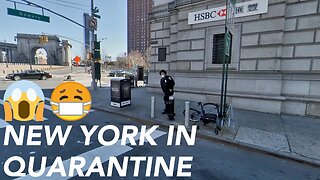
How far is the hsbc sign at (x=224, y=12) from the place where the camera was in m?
8.54

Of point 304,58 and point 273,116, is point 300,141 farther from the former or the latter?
point 304,58

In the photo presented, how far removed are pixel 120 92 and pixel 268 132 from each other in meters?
6.16

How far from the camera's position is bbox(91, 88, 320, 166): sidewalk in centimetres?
468

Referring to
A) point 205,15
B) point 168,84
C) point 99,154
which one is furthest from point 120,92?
point 205,15

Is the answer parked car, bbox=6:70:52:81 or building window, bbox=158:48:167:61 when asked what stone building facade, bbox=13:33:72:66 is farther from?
building window, bbox=158:48:167:61

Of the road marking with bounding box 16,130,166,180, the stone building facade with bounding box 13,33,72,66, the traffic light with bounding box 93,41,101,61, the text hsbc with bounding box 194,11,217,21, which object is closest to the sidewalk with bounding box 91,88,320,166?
the road marking with bounding box 16,130,166,180

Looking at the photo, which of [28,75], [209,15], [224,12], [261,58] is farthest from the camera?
[28,75]

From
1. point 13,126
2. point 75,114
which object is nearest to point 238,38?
point 75,114

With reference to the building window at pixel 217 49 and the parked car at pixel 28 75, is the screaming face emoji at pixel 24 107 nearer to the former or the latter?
the building window at pixel 217 49

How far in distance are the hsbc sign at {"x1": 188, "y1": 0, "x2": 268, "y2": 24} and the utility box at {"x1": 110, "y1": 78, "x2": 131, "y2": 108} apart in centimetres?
508

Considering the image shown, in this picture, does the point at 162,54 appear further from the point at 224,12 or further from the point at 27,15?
the point at 27,15

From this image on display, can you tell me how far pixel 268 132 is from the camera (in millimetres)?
5941

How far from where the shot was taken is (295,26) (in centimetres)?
808

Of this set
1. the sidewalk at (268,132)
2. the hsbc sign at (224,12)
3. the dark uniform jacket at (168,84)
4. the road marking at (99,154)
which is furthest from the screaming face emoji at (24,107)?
the hsbc sign at (224,12)
